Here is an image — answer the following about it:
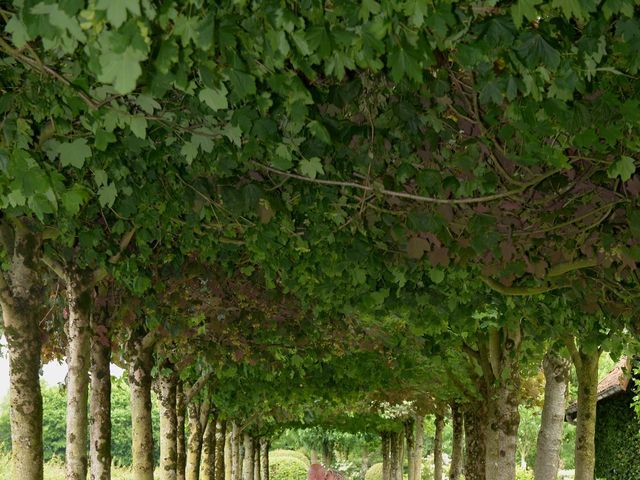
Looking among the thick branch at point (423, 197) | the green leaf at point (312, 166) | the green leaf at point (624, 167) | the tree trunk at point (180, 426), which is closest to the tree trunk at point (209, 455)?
the tree trunk at point (180, 426)

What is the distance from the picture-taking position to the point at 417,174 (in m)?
7.66

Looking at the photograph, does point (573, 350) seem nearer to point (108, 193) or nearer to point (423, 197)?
point (423, 197)

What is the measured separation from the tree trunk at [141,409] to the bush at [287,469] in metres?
56.3

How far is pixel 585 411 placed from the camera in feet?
47.0

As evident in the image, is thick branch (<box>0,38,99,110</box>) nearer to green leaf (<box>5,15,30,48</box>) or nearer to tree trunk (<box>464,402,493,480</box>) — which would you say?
green leaf (<box>5,15,30,48</box>)

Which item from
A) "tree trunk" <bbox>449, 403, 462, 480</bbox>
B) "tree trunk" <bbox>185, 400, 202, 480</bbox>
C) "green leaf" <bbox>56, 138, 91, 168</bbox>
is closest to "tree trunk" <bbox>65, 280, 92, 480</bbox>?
"green leaf" <bbox>56, 138, 91, 168</bbox>

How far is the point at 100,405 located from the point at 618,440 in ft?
73.6

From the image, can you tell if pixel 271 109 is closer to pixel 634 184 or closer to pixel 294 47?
pixel 294 47

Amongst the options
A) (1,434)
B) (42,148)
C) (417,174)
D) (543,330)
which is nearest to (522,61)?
(417,174)

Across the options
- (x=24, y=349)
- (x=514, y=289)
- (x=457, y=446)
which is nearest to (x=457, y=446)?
(x=457, y=446)

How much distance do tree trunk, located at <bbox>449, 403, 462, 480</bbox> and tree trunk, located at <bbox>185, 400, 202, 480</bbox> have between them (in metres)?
8.23

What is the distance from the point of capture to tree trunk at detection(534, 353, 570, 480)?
15.0 meters

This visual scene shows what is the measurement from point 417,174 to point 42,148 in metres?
3.19

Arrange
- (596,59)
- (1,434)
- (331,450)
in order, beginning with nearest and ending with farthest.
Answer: (596,59) < (331,450) < (1,434)
